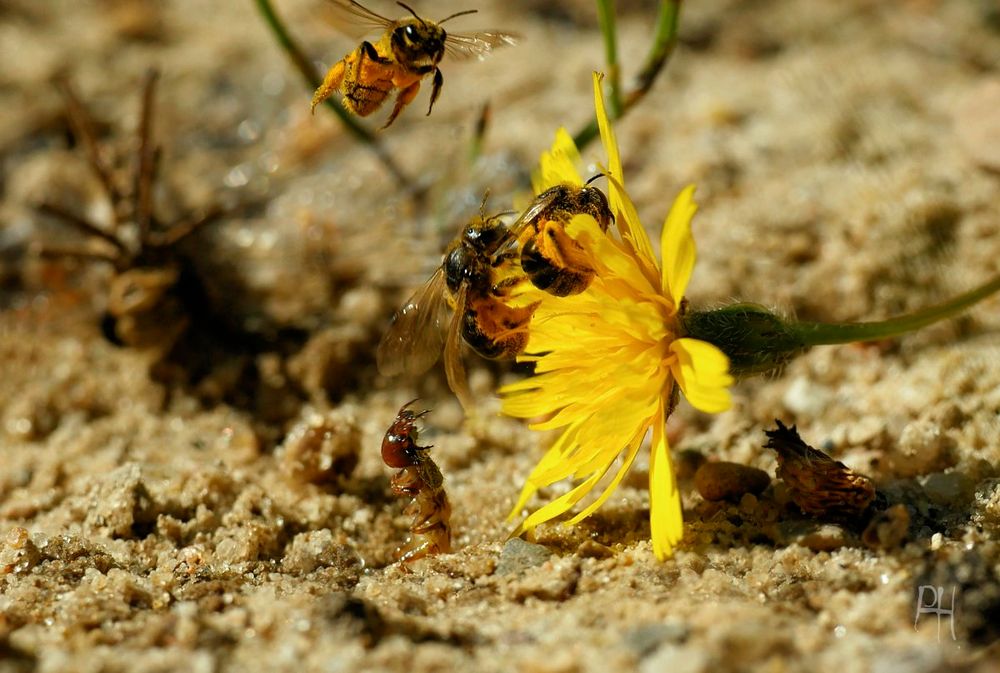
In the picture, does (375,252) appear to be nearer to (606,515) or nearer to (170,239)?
(170,239)

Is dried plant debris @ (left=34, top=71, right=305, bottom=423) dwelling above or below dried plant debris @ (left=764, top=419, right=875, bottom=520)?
above

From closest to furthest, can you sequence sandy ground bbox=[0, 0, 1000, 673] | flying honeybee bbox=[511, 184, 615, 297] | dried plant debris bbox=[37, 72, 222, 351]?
sandy ground bbox=[0, 0, 1000, 673], flying honeybee bbox=[511, 184, 615, 297], dried plant debris bbox=[37, 72, 222, 351]

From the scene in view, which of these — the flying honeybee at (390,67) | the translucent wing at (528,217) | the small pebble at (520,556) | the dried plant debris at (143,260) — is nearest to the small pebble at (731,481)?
the small pebble at (520,556)

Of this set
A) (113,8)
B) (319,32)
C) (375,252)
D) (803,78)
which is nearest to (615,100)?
(375,252)

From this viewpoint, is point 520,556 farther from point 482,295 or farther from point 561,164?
point 561,164

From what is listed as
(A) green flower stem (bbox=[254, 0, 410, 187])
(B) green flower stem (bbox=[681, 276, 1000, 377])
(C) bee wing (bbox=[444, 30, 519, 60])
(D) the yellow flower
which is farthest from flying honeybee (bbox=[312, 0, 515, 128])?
→ (B) green flower stem (bbox=[681, 276, 1000, 377])

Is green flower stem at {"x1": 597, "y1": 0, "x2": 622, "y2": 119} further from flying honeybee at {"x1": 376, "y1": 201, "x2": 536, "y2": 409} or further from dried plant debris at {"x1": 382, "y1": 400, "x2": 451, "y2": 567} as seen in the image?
dried plant debris at {"x1": 382, "y1": 400, "x2": 451, "y2": 567}

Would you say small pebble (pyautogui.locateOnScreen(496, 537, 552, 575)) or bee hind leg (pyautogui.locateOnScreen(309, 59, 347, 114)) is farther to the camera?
bee hind leg (pyautogui.locateOnScreen(309, 59, 347, 114))

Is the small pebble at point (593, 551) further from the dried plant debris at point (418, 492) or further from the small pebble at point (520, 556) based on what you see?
the dried plant debris at point (418, 492)
